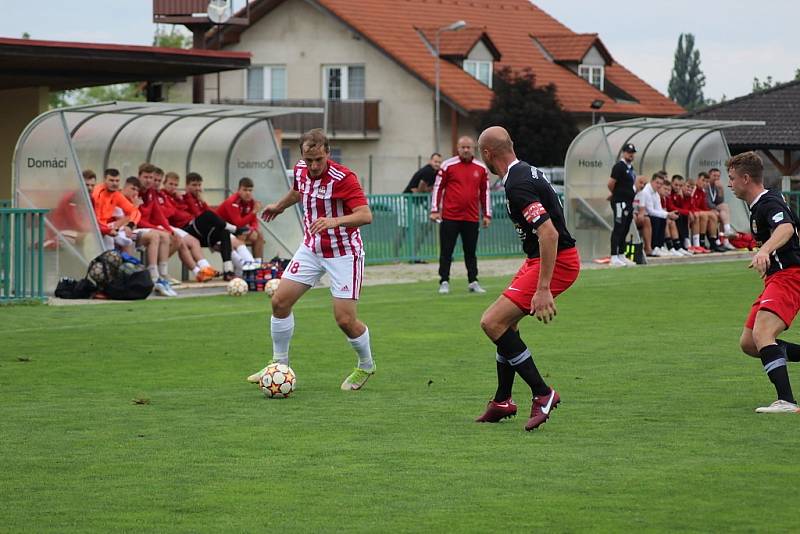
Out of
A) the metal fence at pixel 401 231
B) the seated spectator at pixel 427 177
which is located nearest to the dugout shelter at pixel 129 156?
the metal fence at pixel 401 231

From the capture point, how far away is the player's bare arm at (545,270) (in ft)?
28.0

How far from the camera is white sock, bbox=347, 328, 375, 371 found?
1090 centimetres

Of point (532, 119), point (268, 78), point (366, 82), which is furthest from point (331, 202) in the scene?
point (268, 78)

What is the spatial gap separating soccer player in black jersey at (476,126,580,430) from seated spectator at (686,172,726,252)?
2118cm

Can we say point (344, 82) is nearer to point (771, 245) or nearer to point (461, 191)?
point (461, 191)

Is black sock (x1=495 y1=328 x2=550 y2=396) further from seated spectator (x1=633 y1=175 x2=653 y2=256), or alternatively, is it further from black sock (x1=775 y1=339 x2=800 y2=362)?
seated spectator (x1=633 y1=175 x2=653 y2=256)

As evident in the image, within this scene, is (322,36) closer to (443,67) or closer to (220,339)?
(443,67)

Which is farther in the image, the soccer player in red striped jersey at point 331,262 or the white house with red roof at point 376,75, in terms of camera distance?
the white house with red roof at point 376,75

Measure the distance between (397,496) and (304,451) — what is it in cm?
135

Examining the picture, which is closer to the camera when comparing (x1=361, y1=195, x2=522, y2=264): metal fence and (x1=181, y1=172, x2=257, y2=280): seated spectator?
(x1=181, y1=172, x2=257, y2=280): seated spectator

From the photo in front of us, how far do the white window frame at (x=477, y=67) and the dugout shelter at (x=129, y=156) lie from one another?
33.3 meters

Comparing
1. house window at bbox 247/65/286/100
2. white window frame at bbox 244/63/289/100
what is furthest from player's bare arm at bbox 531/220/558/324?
house window at bbox 247/65/286/100

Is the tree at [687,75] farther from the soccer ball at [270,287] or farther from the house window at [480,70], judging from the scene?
the soccer ball at [270,287]

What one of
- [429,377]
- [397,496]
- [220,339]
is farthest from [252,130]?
[397,496]
